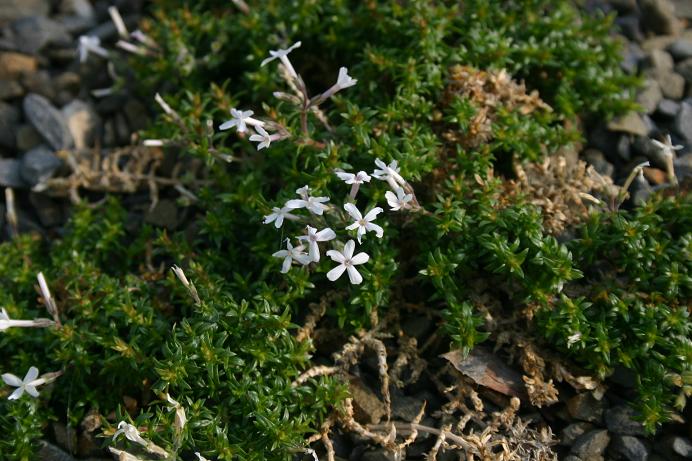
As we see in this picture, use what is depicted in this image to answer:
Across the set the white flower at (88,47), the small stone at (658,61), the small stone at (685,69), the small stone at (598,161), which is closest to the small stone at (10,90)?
the white flower at (88,47)

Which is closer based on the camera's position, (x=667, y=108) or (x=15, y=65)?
(x=667, y=108)

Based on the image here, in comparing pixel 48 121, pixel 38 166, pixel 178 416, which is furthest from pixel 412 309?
pixel 48 121

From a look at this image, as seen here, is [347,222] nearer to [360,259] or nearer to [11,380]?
[360,259]

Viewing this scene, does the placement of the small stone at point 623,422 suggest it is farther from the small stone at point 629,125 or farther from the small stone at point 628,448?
the small stone at point 629,125

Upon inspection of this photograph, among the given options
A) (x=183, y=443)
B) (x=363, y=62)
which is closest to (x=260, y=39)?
(x=363, y=62)

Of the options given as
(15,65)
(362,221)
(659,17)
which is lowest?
(15,65)

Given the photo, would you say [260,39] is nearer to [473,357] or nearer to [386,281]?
[386,281]
